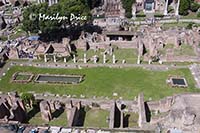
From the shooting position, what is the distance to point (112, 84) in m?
54.6

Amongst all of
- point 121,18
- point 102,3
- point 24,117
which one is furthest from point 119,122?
point 102,3

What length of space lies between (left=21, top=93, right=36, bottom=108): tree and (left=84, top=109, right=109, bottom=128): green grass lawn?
930 cm

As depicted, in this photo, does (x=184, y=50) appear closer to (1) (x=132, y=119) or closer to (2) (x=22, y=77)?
(1) (x=132, y=119)

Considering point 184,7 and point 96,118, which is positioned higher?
point 184,7

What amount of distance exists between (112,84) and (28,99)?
15.7m

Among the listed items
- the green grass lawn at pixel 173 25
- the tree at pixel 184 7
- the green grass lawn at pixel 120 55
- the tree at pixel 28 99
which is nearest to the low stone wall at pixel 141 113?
the green grass lawn at pixel 120 55

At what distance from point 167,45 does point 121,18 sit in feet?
69.0

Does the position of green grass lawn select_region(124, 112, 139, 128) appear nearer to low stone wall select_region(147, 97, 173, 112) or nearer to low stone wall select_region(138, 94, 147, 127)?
low stone wall select_region(138, 94, 147, 127)

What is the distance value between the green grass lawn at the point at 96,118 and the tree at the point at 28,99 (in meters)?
9.30

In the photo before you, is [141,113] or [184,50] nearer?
[141,113]

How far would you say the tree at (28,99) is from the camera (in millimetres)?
47469

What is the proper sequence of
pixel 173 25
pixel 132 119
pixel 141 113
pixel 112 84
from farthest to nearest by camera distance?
pixel 173 25 → pixel 112 84 → pixel 132 119 → pixel 141 113

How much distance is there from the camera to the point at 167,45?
222ft

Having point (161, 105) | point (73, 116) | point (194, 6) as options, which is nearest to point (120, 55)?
point (161, 105)
